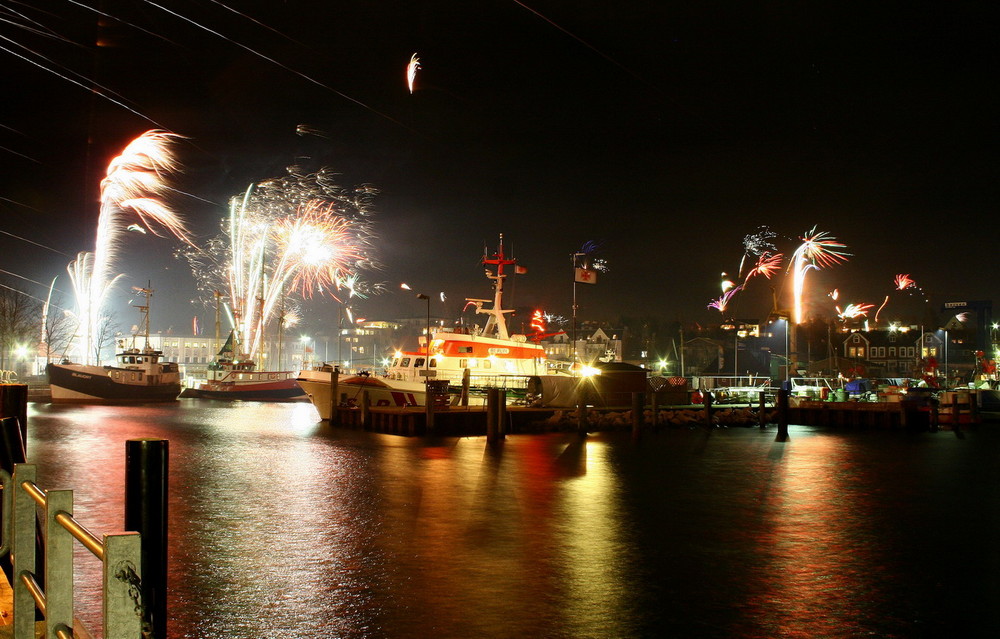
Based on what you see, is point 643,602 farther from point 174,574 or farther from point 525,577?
point 174,574

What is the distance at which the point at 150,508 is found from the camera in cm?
352

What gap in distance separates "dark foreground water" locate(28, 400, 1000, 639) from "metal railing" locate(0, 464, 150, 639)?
326cm

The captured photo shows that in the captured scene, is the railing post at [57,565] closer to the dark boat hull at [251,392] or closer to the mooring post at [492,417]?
the mooring post at [492,417]

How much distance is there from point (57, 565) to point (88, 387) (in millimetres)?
50673

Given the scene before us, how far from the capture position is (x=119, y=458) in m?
19.6

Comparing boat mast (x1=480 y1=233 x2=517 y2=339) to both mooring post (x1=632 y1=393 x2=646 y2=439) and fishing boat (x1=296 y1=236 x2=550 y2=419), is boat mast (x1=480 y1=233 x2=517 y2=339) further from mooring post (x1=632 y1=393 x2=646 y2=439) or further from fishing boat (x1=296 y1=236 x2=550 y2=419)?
mooring post (x1=632 y1=393 x2=646 y2=439)

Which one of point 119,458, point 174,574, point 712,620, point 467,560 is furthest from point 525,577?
point 119,458

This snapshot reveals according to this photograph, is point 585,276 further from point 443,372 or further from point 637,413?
point 637,413

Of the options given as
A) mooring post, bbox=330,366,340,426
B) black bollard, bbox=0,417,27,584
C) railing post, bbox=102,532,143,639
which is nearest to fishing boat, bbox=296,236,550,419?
mooring post, bbox=330,366,340,426

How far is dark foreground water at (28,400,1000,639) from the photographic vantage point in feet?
24.4

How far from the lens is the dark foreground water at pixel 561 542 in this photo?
7430 millimetres

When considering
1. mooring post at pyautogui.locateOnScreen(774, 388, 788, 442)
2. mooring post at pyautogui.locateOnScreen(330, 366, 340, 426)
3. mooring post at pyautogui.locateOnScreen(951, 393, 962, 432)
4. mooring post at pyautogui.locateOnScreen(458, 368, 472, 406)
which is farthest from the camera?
mooring post at pyautogui.locateOnScreen(330, 366, 340, 426)

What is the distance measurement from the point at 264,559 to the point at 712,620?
5186 mm

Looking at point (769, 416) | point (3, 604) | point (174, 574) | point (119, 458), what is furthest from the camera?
point (769, 416)
